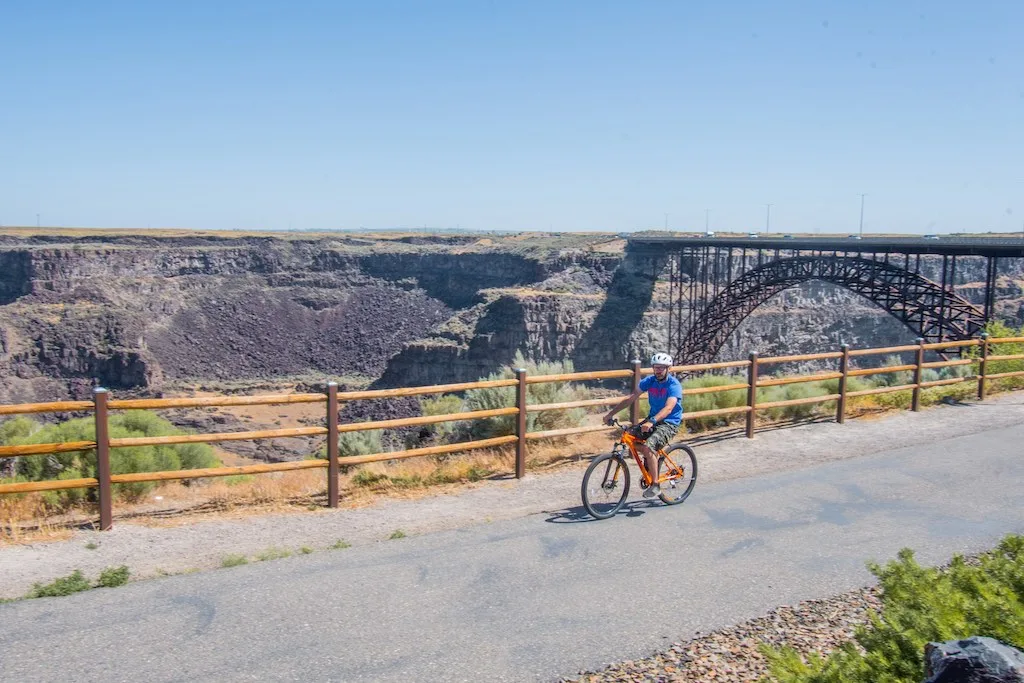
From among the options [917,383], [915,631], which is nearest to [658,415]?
[915,631]

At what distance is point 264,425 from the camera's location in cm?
5469

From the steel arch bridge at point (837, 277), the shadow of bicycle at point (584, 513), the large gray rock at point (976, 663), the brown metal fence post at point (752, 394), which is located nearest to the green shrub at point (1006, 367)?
the steel arch bridge at point (837, 277)

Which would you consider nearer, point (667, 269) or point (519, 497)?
point (519, 497)

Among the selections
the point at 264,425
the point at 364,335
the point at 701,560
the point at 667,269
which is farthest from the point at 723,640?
the point at 364,335

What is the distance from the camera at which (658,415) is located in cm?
830

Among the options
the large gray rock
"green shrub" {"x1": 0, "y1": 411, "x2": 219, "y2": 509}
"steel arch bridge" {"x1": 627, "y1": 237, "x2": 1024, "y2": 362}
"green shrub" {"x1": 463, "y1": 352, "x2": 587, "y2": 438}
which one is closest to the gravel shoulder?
"green shrub" {"x1": 0, "y1": 411, "x2": 219, "y2": 509}

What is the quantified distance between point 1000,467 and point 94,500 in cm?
1033

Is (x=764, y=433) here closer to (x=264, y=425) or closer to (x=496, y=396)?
(x=496, y=396)

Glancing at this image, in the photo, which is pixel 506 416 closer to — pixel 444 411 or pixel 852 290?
pixel 444 411

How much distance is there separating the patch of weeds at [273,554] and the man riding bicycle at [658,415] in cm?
343

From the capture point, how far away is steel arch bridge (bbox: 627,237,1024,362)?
34281mm

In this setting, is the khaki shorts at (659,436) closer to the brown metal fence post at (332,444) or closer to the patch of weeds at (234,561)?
the brown metal fence post at (332,444)

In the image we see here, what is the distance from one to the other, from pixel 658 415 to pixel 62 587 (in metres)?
5.27

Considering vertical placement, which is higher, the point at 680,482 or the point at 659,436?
the point at 659,436
